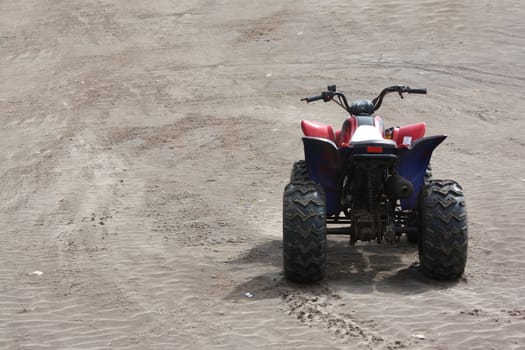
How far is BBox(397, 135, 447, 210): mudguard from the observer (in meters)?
8.93

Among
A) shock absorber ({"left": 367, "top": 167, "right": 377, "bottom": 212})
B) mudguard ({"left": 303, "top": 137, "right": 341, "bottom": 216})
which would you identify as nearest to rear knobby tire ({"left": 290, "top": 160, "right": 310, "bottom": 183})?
mudguard ({"left": 303, "top": 137, "right": 341, "bottom": 216})

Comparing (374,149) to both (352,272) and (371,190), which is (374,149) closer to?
(371,190)

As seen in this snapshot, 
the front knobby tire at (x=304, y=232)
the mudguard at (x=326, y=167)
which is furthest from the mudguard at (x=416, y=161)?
the front knobby tire at (x=304, y=232)

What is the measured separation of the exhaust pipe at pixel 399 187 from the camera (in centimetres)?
856

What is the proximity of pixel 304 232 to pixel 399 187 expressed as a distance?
3.43 feet

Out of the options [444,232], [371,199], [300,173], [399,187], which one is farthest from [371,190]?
[300,173]

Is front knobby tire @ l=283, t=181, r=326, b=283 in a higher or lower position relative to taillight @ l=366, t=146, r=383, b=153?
lower

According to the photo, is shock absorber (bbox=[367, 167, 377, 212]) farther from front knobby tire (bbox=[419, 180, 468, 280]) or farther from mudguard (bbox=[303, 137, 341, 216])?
front knobby tire (bbox=[419, 180, 468, 280])

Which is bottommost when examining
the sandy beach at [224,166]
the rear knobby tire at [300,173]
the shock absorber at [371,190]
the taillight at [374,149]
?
the sandy beach at [224,166]

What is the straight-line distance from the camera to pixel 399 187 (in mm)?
8602

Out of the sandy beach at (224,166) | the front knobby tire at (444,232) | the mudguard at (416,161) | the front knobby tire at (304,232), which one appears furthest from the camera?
the mudguard at (416,161)

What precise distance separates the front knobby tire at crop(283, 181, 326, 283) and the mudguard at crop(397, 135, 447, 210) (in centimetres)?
104

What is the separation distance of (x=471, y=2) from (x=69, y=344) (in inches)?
761

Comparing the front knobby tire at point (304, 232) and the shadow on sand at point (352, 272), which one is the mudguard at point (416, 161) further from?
the front knobby tire at point (304, 232)
